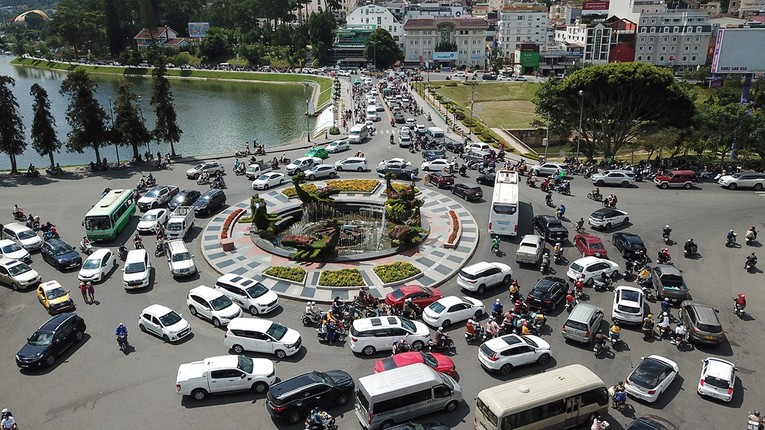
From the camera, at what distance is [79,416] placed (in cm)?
2178

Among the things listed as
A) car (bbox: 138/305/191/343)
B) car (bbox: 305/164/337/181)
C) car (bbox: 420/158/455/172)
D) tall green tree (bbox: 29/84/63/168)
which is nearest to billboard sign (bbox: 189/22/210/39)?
→ tall green tree (bbox: 29/84/63/168)

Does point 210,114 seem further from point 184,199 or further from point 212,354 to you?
point 212,354

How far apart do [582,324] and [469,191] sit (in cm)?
2276

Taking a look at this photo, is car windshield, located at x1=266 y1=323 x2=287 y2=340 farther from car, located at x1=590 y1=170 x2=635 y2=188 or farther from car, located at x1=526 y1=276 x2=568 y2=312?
car, located at x1=590 y1=170 x2=635 y2=188

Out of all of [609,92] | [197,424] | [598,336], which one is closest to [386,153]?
[609,92]

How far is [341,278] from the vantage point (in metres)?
32.9

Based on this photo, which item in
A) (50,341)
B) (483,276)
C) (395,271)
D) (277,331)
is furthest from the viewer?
(395,271)

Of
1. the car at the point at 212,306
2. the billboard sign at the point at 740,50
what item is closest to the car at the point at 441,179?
the car at the point at 212,306

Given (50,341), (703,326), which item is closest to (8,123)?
(50,341)

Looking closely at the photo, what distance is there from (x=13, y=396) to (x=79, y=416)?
393cm

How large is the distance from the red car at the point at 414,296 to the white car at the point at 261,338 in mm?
6231

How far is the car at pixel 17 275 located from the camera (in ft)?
107

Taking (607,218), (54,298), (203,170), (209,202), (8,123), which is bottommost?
(54,298)

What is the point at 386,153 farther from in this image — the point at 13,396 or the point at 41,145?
the point at 13,396
